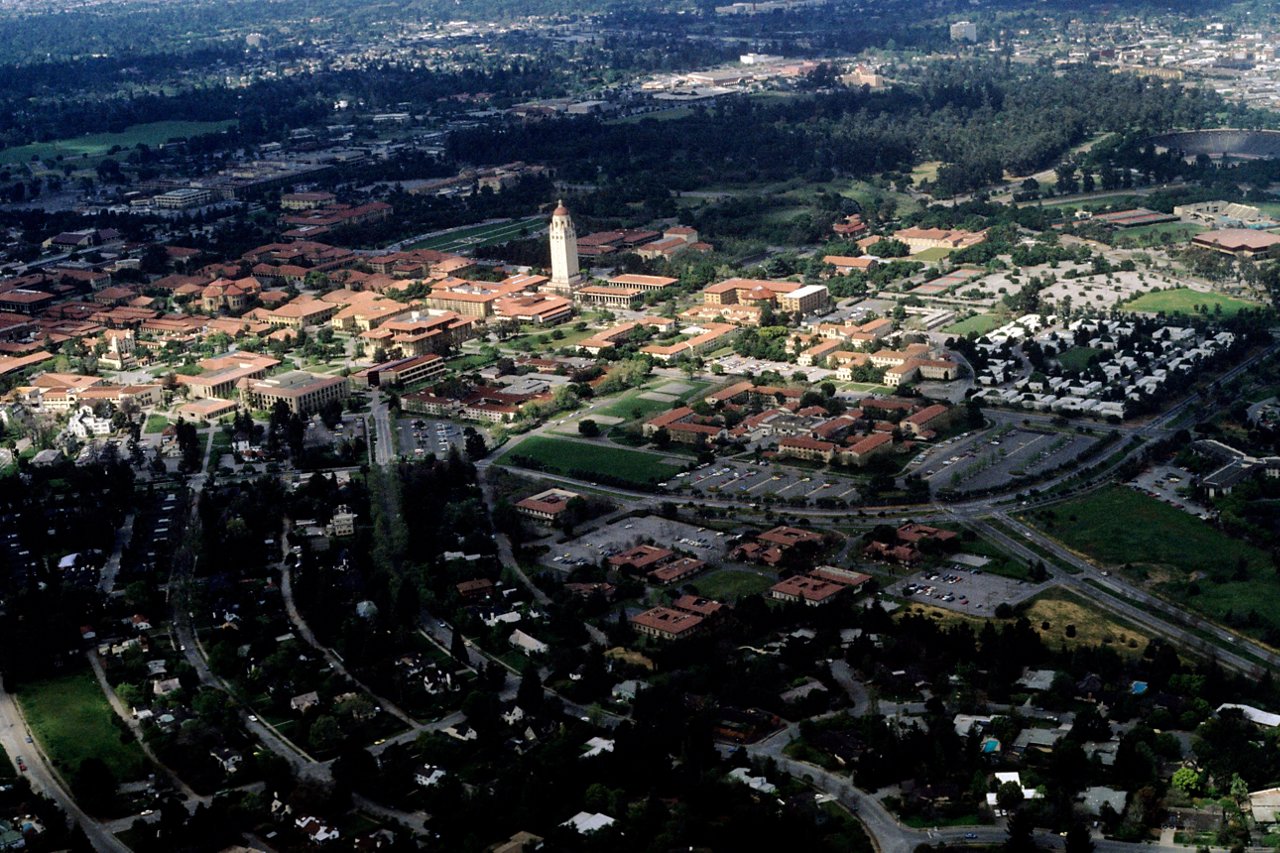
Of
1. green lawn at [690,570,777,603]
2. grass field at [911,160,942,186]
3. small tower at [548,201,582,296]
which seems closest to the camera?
green lawn at [690,570,777,603]

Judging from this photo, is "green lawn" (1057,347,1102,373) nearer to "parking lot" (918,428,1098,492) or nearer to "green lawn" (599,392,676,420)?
"parking lot" (918,428,1098,492)

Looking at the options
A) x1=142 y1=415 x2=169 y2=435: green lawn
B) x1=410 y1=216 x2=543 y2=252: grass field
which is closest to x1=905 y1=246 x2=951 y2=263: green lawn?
x1=410 y1=216 x2=543 y2=252: grass field

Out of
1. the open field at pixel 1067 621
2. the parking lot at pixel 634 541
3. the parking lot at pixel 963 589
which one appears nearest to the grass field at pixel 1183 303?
the parking lot at pixel 963 589

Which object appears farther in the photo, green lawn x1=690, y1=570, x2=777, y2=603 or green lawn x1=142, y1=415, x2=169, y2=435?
green lawn x1=142, y1=415, x2=169, y2=435

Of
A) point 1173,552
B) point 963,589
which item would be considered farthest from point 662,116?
point 963,589

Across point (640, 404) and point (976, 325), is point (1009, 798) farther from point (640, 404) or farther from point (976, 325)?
point (976, 325)

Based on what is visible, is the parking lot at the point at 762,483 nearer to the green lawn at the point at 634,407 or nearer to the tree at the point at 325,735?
the green lawn at the point at 634,407

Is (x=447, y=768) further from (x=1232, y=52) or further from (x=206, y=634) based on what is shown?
(x=1232, y=52)
